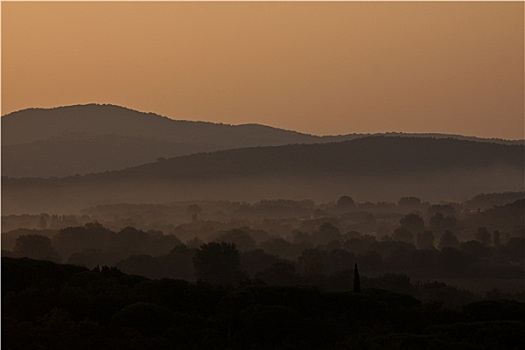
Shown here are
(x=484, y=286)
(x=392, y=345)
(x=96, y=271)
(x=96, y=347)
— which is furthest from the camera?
(x=484, y=286)

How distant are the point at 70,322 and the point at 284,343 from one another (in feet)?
42.7

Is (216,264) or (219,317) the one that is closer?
(219,317)

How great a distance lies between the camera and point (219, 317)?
74812mm

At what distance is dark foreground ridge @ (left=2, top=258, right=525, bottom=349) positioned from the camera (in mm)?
66062

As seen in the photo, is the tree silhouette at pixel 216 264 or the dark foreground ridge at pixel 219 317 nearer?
the dark foreground ridge at pixel 219 317

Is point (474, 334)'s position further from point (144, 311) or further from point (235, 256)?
point (235, 256)

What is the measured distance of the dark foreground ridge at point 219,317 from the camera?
217ft

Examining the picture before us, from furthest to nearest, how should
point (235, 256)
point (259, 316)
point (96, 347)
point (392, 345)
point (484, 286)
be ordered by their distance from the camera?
1. point (484, 286)
2. point (235, 256)
3. point (259, 316)
4. point (96, 347)
5. point (392, 345)

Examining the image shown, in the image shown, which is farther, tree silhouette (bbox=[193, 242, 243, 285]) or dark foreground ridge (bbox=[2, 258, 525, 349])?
tree silhouette (bbox=[193, 242, 243, 285])

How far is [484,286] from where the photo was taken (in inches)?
7854

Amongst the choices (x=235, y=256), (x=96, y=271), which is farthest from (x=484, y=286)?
(x=96, y=271)

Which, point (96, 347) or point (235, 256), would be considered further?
point (235, 256)

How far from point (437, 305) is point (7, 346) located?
32458 millimetres

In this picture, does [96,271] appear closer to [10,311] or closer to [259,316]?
[10,311]
